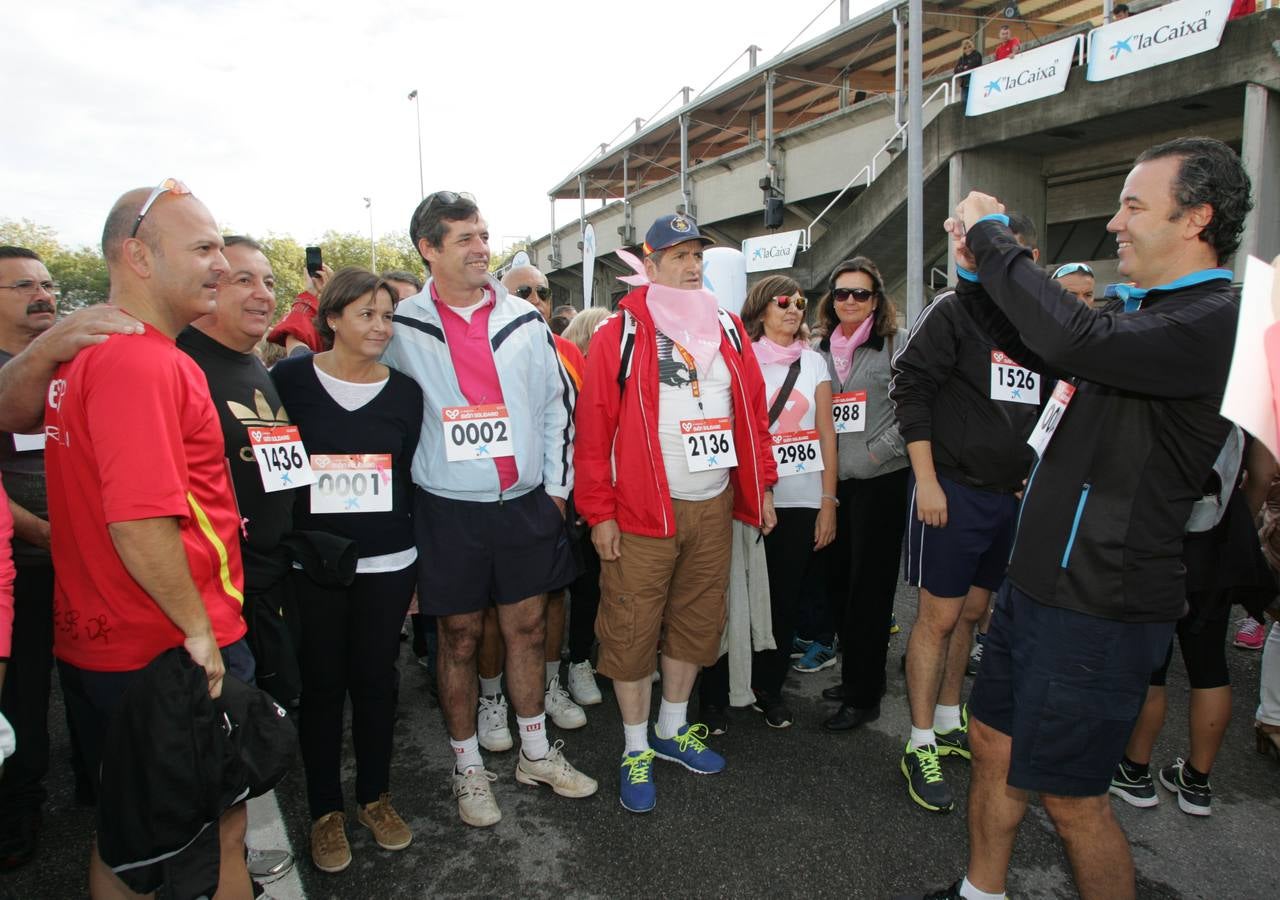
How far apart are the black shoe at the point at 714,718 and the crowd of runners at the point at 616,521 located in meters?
0.02

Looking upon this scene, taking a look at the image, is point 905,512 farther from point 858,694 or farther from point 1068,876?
point 1068,876

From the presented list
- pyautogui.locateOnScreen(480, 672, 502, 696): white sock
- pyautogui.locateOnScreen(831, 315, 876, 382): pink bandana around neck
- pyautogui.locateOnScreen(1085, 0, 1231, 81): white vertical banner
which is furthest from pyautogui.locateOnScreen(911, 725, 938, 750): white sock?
pyautogui.locateOnScreen(1085, 0, 1231, 81): white vertical banner

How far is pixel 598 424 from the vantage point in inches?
120

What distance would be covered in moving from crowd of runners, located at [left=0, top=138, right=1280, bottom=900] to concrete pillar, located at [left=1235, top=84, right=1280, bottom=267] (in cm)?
913

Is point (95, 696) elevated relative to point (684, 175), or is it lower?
lower

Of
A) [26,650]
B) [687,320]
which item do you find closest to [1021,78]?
[687,320]

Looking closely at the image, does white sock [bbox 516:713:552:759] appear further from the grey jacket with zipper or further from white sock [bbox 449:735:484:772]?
the grey jacket with zipper

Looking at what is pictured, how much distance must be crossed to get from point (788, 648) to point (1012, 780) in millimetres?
1702

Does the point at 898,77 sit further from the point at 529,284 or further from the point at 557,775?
the point at 557,775

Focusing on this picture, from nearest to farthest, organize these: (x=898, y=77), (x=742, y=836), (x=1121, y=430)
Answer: (x=1121, y=430) < (x=742, y=836) < (x=898, y=77)

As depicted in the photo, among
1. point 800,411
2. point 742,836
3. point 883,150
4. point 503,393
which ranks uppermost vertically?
point 883,150

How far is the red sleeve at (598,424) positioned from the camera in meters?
3.03

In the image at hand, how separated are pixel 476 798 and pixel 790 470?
6.47 ft

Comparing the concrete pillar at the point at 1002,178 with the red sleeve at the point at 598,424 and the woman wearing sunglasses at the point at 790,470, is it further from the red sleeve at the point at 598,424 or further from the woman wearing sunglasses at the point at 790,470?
the red sleeve at the point at 598,424
